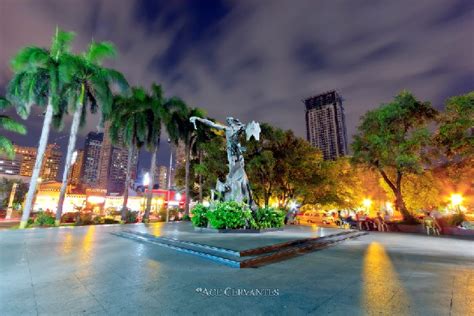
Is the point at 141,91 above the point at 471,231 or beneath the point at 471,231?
above

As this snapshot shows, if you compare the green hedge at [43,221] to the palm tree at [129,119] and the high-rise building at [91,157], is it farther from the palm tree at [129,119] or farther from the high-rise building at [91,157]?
the high-rise building at [91,157]

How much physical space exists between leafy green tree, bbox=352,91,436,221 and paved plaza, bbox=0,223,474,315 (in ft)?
36.5

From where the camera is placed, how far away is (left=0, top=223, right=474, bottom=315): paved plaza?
10.5 ft

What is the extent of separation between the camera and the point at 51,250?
6992 millimetres

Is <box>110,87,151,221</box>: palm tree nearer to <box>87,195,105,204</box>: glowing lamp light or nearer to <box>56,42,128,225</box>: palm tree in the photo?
<box>56,42,128,225</box>: palm tree

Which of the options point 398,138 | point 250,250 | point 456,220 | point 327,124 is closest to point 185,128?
point 398,138

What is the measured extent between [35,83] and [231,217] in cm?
1594

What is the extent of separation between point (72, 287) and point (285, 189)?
19.8m

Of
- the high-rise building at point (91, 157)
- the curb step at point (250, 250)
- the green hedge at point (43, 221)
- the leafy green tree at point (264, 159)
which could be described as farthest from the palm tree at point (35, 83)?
the high-rise building at point (91, 157)

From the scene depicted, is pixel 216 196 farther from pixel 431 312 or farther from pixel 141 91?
pixel 141 91

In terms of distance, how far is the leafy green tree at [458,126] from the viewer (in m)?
14.1

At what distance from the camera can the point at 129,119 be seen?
20688mm

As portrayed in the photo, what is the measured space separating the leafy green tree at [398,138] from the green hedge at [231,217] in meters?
10.4

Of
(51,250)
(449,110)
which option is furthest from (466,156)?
(51,250)
